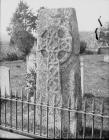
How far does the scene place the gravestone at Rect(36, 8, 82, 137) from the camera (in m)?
5.29

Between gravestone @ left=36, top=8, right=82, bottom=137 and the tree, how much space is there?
19348 millimetres

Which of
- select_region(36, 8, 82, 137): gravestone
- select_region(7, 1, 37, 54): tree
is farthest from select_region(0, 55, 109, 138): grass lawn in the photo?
select_region(7, 1, 37, 54): tree

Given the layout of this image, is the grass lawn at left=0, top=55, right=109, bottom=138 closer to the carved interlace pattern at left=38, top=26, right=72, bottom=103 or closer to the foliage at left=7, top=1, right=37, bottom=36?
the carved interlace pattern at left=38, top=26, right=72, bottom=103

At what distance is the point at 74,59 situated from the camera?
536 centimetres

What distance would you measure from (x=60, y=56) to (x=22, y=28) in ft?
68.6

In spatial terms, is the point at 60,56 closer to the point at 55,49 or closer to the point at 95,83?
the point at 55,49

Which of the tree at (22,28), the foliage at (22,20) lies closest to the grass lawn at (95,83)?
the tree at (22,28)

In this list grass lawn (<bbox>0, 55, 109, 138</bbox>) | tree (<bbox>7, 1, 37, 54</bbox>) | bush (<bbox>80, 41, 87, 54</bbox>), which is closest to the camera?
grass lawn (<bbox>0, 55, 109, 138</bbox>)

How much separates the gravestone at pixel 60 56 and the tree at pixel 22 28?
63.5 ft

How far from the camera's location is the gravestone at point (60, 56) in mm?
5289

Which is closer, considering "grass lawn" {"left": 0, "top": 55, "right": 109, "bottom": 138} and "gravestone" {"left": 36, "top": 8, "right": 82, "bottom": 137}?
"gravestone" {"left": 36, "top": 8, "right": 82, "bottom": 137}

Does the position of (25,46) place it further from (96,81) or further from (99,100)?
(99,100)

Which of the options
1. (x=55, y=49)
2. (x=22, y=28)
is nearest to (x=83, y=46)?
(x=22, y=28)

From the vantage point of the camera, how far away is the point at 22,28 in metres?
25.8
